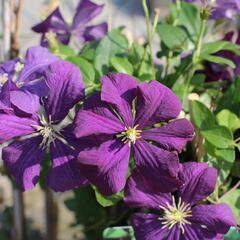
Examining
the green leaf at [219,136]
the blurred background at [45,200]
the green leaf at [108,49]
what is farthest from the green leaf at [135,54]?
the green leaf at [219,136]

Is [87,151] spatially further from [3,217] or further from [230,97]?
[3,217]

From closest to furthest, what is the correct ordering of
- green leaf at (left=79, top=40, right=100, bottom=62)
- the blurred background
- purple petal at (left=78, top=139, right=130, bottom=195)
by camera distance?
purple petal at (left=78, top=139, right=130, bottom=195) → green leaf at (left=79, top=40, right=100, bottom=62) → the blurred background

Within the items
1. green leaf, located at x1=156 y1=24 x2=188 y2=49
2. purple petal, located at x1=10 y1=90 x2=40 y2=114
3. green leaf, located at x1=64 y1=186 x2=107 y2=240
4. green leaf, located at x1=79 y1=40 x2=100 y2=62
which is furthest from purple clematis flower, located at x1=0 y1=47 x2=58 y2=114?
green leaf, located at x1=64 y1=186 x2=107 y2=240

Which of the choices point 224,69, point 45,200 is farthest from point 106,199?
point 45,200

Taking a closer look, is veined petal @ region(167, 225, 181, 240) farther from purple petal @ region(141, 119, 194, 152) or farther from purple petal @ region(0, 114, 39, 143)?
purple petal @ region(0, 114, 39, 143)

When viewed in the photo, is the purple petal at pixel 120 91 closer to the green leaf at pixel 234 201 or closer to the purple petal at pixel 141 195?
the purple petal at pixel 141 195

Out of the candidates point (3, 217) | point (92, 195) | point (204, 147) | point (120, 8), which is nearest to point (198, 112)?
point (204, 147)
